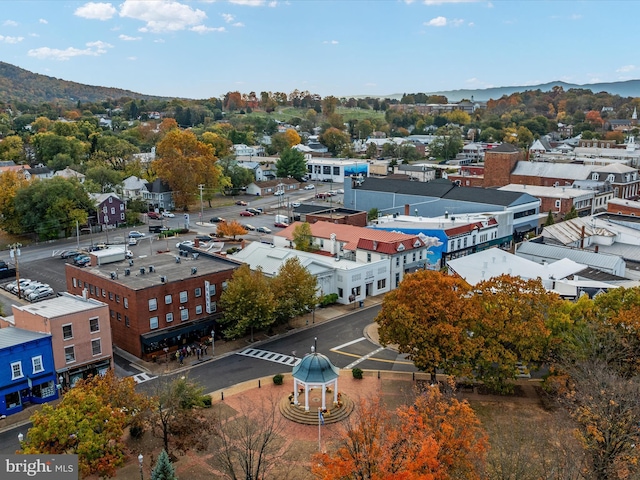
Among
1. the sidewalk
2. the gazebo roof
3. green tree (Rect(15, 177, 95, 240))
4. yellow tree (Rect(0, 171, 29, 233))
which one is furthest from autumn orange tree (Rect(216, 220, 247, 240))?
the gazebo roof

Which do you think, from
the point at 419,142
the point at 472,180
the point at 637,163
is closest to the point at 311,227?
the point at 472,180

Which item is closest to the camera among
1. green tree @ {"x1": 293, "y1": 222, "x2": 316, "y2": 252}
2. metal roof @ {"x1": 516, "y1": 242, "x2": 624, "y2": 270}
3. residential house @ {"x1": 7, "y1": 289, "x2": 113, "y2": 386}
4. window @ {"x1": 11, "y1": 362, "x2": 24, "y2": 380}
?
window @ {"x1": 11, "y1": 362, "x2": 24, "y2": 380}

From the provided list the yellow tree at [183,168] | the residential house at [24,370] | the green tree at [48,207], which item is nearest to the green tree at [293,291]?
the residential house at [24,370]

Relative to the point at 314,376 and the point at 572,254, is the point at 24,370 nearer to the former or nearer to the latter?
the point at 314,376

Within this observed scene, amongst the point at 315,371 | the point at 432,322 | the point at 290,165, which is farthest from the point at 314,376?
the point at 290,165

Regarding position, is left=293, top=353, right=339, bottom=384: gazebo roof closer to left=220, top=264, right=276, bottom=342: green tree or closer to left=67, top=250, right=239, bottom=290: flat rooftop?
left=220, top=264, right=276, bottom=342: green tree

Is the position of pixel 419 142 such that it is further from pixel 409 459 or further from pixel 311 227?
pixel 409 459
